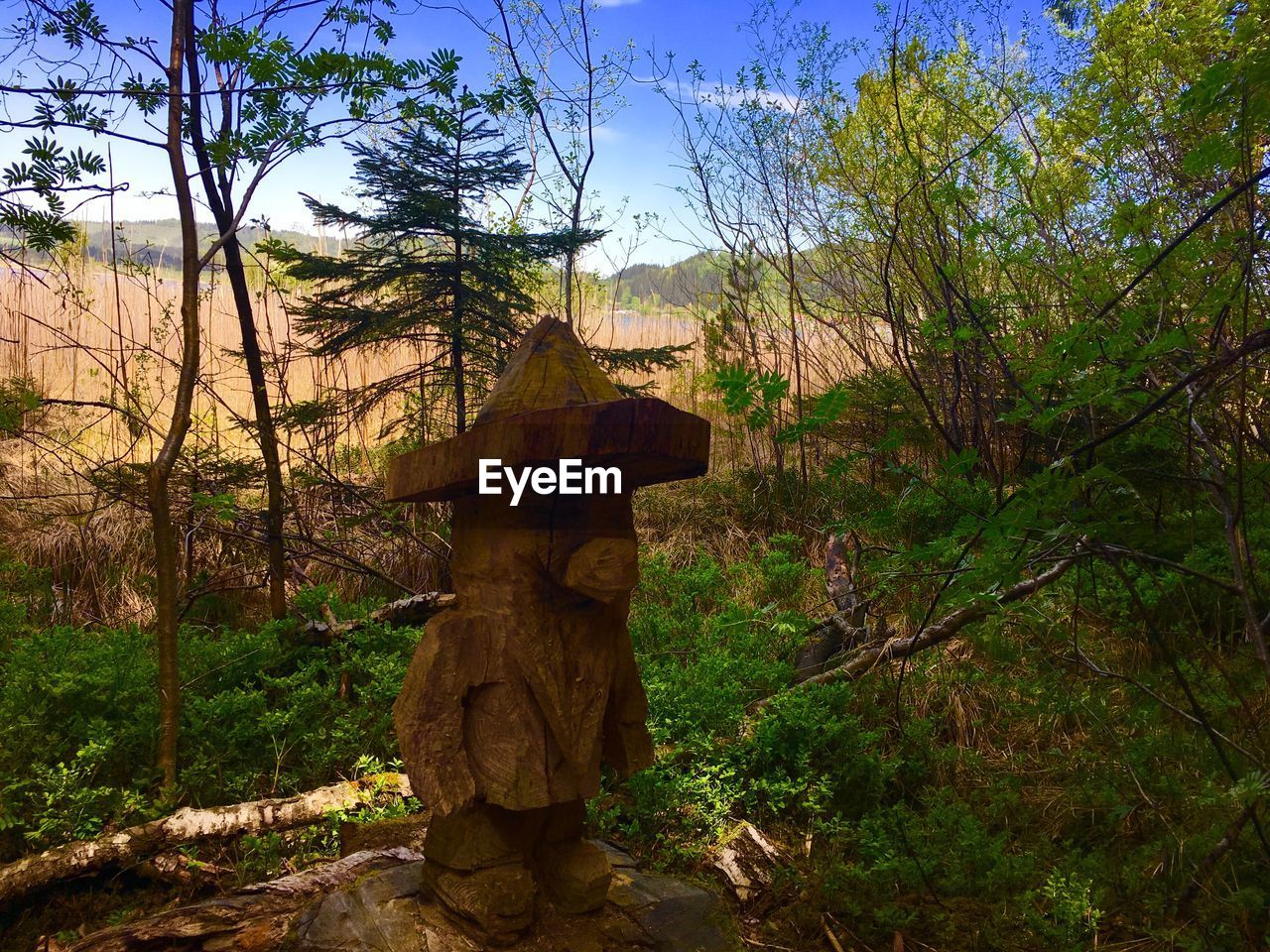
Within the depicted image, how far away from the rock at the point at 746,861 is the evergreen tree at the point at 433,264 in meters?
3.09

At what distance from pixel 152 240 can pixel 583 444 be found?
512 centimetres

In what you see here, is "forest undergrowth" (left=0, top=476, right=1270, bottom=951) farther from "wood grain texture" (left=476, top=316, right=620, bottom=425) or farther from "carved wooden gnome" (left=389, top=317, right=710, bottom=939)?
"wood grain texture" (left=476, top=316, right=620, bottom=425)

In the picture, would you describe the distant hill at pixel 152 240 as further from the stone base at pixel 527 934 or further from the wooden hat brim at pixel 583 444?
the stone base at pixel 527 934

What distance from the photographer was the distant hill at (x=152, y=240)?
5272 millimetres

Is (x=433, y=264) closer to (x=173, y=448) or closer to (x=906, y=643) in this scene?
(x=173, y=448)

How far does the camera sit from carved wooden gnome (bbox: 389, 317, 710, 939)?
1.96 m

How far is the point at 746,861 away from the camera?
285 centimetres

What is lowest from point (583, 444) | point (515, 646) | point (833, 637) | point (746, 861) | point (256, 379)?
point (746, 861)

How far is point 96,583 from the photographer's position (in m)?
5.49

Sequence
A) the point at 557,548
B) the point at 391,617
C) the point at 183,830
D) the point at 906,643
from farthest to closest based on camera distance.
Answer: the point at 391,617 < the point at 906,643 < the point at 183,830 < the point at 557,548

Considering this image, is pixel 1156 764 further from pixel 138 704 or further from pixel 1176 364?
pixel 138 704

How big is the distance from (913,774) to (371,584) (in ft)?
12.7

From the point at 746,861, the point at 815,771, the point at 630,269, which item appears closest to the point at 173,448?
the point at 746,861

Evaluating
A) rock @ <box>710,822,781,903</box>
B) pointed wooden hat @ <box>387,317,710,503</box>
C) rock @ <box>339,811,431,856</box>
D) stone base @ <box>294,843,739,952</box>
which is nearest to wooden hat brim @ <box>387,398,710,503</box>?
pointed wooden hat @ <box>387,317,710,503</box>
